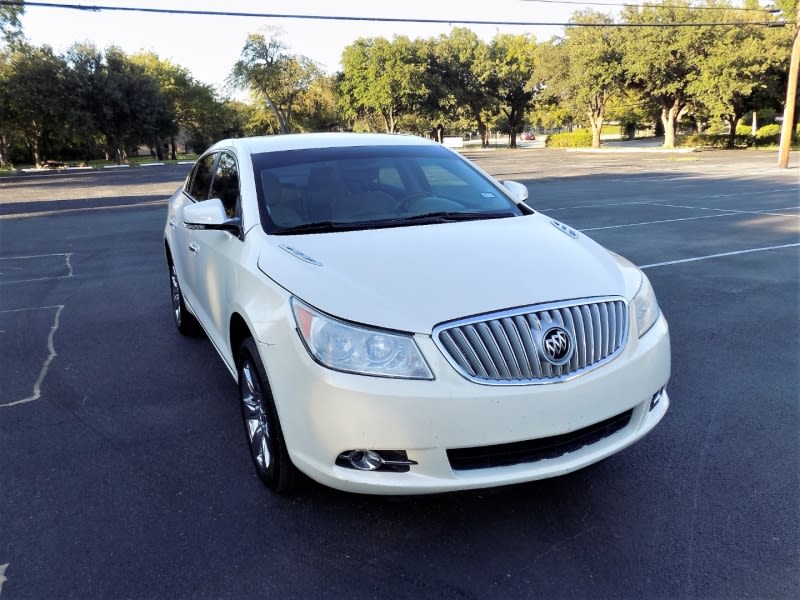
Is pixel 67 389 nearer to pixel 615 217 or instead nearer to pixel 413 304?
pixel 413 304

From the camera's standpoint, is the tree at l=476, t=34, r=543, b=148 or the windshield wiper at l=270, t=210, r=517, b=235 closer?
the windshield wiper at l=270, t=210, r=517, b=235

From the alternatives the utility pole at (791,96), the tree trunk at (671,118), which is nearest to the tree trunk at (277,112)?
the tree trunk at (671,118)

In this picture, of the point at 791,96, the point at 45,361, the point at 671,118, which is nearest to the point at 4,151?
the point at 671,118

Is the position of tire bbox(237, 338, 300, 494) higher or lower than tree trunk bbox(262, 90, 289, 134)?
lower

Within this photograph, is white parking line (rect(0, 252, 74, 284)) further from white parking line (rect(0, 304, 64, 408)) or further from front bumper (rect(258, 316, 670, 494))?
front bumper (rect(258, 316, 670, 494))

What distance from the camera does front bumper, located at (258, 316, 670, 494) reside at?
238 cm

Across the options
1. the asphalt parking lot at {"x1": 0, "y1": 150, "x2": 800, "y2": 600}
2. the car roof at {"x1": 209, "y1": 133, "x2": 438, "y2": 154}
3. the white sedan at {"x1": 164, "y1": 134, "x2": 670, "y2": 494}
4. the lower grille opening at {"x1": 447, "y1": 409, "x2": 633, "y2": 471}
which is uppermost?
the car roof at {"x1": 209, "y1": 133, "x2": 438, "y2": 154}

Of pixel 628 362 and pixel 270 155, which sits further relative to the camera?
pixel 270 155

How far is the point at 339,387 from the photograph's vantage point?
2428mm

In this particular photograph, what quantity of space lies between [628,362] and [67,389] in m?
3.84

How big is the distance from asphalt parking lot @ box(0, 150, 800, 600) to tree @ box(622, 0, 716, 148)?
3741 centimetres

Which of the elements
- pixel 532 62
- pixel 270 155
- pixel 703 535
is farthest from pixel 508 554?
pixel 532 62

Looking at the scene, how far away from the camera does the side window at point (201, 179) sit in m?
4.93

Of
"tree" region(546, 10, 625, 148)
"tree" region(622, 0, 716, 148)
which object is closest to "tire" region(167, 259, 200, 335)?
"tree" region(546, 10, 625, 148)
